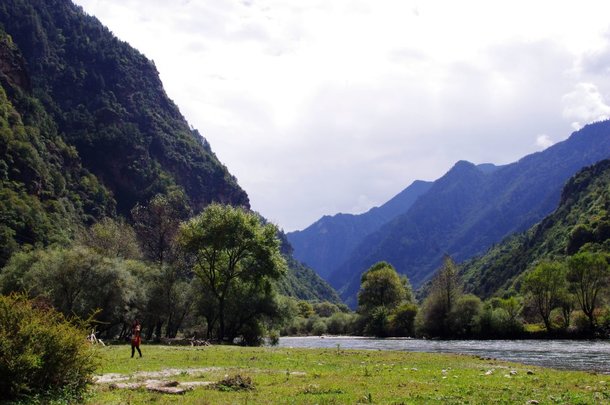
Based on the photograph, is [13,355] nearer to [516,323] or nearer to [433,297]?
[516,323]

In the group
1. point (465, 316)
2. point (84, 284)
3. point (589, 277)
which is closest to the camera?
point (84, 284)

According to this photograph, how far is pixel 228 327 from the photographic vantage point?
78.8 metres

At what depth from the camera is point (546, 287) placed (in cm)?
10444

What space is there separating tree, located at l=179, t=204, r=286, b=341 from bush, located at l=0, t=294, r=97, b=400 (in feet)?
174

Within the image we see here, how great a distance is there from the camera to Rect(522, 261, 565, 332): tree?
10369cm

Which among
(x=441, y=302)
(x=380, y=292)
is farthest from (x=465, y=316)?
(x=380, y=292)

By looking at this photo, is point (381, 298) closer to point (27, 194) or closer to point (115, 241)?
point (115, 241)

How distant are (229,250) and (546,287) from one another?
227 feet

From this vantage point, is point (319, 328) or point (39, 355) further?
point (319, 328)

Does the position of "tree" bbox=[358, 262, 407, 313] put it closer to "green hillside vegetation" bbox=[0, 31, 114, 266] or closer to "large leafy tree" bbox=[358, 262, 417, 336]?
"large leafy tree" bbox=[358, 262, 417, 336]

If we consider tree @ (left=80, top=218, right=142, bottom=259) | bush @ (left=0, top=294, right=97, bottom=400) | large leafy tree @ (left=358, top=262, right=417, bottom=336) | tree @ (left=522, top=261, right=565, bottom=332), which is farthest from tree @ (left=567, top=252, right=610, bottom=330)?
bush @ (left=0, top=294, right=97, bottom=400)

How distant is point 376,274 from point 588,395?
136 meters

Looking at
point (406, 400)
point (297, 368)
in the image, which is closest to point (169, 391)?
point (406, 400)

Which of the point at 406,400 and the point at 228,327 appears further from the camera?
the point at 228,327
